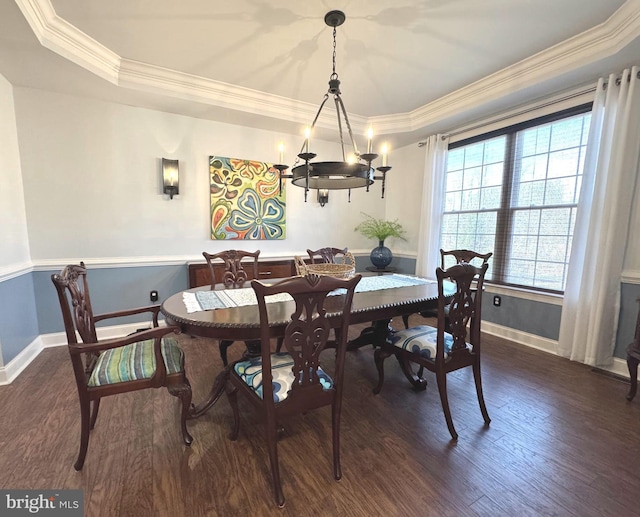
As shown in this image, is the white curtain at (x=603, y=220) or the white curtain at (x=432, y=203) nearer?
the white curtain at (x=603, y=220)

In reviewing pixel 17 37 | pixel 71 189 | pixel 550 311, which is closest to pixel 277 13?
pixel 17 37

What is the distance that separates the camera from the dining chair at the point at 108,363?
4.59 feet

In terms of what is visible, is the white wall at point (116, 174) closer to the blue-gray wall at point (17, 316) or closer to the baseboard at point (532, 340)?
the blue-gray wall at point (17, 316)

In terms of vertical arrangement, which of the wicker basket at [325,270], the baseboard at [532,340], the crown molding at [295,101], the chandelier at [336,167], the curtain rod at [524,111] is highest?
the crown molding at [295,101]

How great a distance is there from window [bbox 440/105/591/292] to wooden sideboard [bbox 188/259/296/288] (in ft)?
7.43

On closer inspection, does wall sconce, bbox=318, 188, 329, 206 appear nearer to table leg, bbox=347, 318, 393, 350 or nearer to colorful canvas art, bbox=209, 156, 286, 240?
colorful canvas art, bbox=209, 156, 286, 240

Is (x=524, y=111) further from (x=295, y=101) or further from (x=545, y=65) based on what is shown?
(x=295, y=101)

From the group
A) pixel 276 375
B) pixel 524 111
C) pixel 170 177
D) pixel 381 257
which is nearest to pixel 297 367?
pixel 276 375

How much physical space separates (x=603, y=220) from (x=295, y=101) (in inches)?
126

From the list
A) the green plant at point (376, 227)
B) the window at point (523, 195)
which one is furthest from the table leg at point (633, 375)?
the green plant at point (376, 227)

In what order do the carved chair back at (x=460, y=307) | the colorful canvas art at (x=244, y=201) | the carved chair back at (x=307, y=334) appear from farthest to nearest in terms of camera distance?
the colorful canvas art at (x=244, y=201) < the carved chair back at (x=460, y=307) < the carved chair back at (x=307, y=334)

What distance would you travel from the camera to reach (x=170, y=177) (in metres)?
3.30

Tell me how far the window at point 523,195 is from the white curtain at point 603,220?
0.21 meters

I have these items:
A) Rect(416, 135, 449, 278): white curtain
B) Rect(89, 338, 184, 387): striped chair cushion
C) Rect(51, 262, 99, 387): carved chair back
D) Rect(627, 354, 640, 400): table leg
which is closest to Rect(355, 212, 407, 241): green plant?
Rect(416, 135, 449, 278): white curtain
